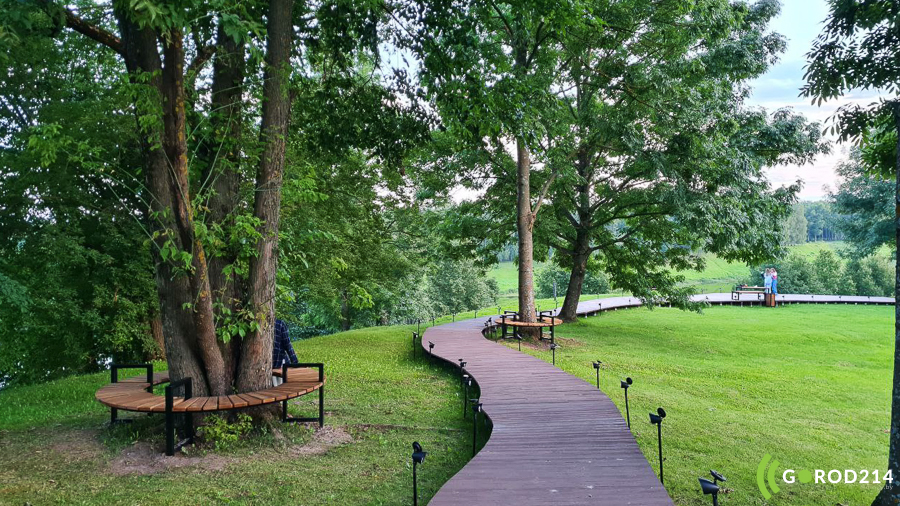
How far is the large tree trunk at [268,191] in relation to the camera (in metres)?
6.67

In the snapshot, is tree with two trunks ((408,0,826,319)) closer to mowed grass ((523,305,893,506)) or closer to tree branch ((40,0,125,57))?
mowed grass ((523,305,893,506))

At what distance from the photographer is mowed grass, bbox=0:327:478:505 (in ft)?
16.3

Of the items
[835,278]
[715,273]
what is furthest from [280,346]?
[715,273]

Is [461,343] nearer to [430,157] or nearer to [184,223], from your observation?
[430,157]

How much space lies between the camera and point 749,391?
11164 mm

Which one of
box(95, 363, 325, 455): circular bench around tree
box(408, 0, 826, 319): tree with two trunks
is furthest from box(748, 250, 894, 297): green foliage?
box(95, 363, 325, 455): circular bench around tree

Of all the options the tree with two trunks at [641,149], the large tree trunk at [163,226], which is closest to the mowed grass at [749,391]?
the tree with two trunks at [641,149]

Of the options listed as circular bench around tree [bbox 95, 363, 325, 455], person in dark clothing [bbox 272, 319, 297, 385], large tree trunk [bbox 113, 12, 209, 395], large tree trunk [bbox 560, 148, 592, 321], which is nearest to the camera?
circular bench around tree [bbox 95, 363, 325, 455]

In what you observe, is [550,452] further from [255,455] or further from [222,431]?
[222,431]

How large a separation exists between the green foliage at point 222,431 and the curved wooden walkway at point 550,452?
9.63 feet

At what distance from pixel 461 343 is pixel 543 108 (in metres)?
6.54

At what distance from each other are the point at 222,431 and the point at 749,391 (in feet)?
33.7

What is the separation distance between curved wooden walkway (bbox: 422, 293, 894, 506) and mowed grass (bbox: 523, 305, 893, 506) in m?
0.65

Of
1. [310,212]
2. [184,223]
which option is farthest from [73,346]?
[184,223]
